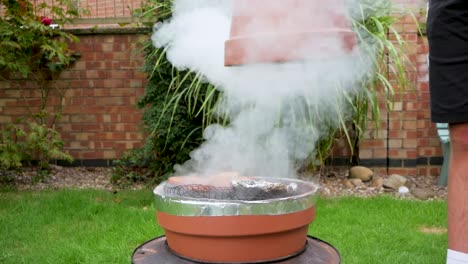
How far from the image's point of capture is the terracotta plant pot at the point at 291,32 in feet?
4.78

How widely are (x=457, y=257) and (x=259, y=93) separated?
3.21 ft

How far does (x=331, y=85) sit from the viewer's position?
337 centimetres

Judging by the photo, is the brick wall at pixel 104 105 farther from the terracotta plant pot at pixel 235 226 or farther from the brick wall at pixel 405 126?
the terracotta plant pot at pixel 235 226

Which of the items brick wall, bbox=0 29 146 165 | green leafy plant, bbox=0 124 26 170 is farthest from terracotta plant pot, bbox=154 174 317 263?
brick wall, bbox=0 29 146 165

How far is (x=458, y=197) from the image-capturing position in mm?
1788

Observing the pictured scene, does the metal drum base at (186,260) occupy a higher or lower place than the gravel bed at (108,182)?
higher

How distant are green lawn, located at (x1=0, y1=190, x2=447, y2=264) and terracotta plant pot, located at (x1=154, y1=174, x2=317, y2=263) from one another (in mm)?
1128

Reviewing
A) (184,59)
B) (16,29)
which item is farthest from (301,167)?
(16,29)

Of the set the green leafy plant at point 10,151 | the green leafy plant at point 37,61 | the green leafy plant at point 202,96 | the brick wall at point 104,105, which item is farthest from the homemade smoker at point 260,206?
the brick wall at point 104,105

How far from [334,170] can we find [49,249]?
8.11 ft

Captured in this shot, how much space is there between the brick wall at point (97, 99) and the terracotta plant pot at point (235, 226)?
124 inches

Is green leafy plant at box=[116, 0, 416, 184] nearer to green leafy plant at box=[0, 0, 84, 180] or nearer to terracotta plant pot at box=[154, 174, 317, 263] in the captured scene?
green leafy plant at box=[0, 0, 84, 180]

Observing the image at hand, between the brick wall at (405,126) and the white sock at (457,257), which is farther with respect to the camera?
the brick wall at (405,126)

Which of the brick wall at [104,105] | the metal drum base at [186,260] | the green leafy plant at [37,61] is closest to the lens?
the metal drum base at [186,260]
